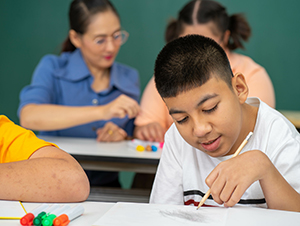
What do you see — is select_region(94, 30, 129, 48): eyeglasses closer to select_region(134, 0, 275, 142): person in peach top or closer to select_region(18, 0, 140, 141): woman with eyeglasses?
select_region(18, 0, 140, 141): woman with eyeglasses

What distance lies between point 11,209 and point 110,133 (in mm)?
1248

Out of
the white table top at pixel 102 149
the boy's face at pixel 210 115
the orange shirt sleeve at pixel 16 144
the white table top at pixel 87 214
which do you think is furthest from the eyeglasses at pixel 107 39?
the white table top at pixel 87 214

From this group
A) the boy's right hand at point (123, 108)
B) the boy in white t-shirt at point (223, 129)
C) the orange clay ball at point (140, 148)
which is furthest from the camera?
the boy's right hand at point (123, 108)

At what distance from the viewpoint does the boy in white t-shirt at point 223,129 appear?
785 millimetres

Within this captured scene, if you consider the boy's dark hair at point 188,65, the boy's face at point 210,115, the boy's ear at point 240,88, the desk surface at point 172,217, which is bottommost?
the desk surface at point 172,217

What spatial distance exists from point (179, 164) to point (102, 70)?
4.37 ft

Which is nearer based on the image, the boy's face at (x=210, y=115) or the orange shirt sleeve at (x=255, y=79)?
the boy's face at (x=210, y=115)

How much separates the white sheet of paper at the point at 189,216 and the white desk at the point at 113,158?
31.5 inches

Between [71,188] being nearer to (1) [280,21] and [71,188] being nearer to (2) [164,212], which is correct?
(2) [164,212]

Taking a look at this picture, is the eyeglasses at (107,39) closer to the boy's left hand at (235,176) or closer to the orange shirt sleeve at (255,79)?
the orange shirt sleeve at (255,79)

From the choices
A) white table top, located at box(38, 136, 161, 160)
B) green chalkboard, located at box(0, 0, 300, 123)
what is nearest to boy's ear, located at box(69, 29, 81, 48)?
white table top, located at box(38, 136, 161, 160)

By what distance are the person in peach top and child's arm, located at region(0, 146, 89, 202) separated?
112 centimetres

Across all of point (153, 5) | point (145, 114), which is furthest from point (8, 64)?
point (145, 114)

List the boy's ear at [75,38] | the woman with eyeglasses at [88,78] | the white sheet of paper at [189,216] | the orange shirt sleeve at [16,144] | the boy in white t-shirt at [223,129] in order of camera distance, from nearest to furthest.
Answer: the white sheet of paper at [189,216], the boy in white t-shirt at [223,129], the orange shirt sleeve at [16,144], the woman with eyeglasses at [88,78], the boy's ear at [75,38]
